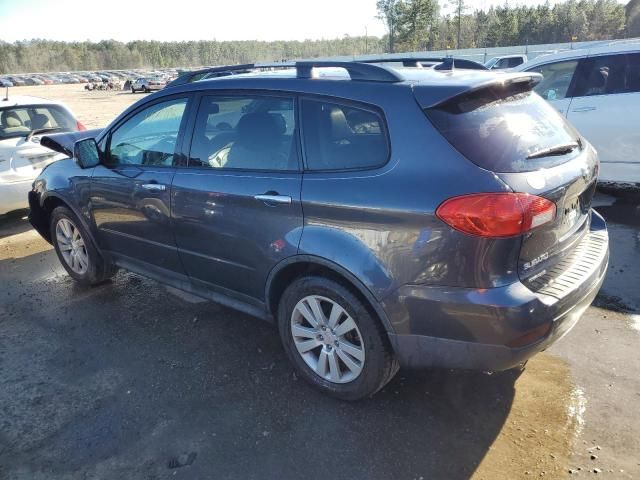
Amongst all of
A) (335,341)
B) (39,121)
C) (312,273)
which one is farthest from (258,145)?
(39,121)

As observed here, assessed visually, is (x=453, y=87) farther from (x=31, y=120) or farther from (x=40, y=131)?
(x=31, y=120)

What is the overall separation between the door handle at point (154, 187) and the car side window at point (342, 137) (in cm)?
121

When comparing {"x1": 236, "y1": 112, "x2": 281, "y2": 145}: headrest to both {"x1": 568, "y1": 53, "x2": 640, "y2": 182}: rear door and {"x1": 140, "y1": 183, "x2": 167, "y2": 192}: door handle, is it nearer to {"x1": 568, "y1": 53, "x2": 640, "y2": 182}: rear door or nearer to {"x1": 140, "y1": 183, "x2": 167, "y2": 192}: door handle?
{"x1": 140, "y1": 183, "x2": 167, "y2": 192}: door handle

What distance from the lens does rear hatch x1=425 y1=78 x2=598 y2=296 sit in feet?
7.63

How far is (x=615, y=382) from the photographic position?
9.82ft

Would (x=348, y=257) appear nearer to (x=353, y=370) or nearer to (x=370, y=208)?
(x=370, y=208)

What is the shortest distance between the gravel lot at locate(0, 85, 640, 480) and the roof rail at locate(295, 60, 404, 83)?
5.77 ft

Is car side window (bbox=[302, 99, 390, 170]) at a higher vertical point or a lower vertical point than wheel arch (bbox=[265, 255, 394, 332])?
higher

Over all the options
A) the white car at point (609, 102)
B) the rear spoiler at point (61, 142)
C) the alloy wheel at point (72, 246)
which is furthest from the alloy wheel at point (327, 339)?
the white car at point (609, 102)

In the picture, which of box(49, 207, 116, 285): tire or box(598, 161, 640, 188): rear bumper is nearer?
box(49, 207, 116, 285): tire

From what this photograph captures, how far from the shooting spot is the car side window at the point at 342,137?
2.54m

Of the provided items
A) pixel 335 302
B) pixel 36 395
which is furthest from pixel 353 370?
pixel 36 395

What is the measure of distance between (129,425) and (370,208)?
1801 millimetres

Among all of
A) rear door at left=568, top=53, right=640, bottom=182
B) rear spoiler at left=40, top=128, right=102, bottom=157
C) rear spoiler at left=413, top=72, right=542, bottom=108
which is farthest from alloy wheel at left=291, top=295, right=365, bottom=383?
rear door at left=568, top=53, right=640, bottom=182
